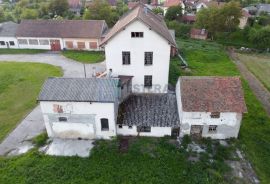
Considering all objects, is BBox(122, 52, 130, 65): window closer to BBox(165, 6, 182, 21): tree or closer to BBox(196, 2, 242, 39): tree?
BBox(196, 2, 242, 39): tree

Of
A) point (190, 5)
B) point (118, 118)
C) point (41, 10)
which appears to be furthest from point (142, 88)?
point (190, 5)

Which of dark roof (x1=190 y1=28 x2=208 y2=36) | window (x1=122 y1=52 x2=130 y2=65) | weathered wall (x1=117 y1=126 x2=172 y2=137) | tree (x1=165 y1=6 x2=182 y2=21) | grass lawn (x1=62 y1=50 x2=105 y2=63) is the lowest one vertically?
weathered wall (x1=117 y1=126 x2=172 y2=137)

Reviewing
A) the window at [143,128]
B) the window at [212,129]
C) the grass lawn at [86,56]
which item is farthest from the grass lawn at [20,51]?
the window at [212,129]

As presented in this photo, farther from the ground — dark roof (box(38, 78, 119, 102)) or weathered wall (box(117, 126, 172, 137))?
dark roof (box(38, 78, 119, 102))

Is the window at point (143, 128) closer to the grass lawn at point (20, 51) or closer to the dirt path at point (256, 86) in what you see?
the dirt path at point (256, 86)

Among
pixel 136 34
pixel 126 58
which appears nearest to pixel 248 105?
pixel 126 58

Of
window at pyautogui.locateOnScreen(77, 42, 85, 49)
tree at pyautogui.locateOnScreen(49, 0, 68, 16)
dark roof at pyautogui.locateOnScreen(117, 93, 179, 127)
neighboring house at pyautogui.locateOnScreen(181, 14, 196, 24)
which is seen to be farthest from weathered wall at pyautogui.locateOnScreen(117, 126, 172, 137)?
tree at pyautogui.locateOnScreen(49, 0, 68, 16)
